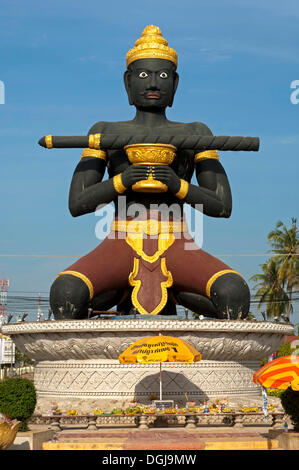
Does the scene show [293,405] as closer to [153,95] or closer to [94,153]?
[94,153]

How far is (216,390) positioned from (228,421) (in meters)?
1.24

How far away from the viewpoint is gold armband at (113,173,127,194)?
18.0m

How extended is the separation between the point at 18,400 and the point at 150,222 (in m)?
6.56

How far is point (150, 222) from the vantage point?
18.5 metres

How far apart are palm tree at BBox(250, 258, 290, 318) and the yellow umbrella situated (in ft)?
98.5

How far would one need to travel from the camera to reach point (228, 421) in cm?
1579

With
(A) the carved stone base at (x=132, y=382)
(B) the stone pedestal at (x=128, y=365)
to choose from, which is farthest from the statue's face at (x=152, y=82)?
(A) the carved stone base at (x=132, y=382)

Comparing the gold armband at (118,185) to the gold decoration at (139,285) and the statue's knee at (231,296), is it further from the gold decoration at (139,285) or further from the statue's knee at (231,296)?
the statue's knee at (231,296)

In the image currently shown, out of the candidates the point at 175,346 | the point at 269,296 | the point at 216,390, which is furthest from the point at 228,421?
the point at 269,296

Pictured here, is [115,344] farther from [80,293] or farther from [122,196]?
[122,196]

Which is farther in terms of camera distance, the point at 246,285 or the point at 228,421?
the point at 246,285

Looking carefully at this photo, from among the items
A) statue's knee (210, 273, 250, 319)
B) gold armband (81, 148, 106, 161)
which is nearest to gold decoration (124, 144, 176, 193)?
gold armband (81, 148, 106, 161)

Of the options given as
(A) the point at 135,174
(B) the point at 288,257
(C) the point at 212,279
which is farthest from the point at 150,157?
(B) the point at 288,257

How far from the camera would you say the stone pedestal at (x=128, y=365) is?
16438mm
